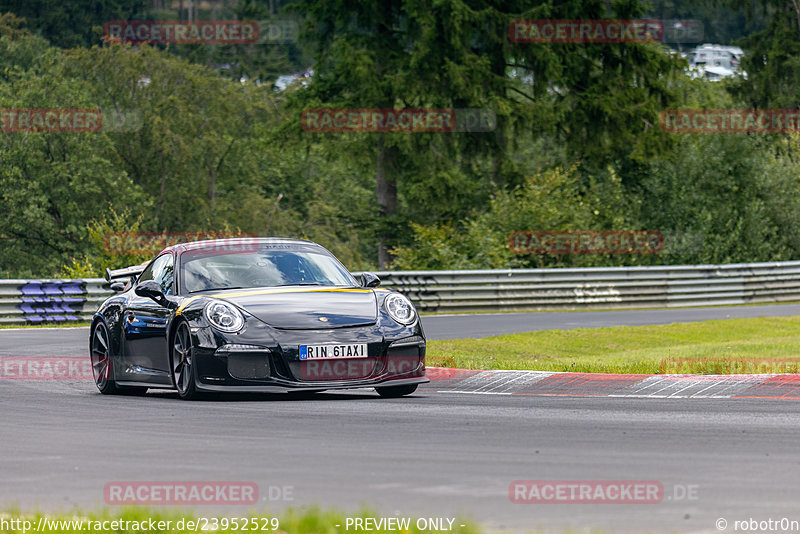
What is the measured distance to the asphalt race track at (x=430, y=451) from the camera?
5.78m

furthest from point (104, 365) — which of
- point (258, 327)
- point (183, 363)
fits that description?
point (258, 327)

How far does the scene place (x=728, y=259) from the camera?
36656mm

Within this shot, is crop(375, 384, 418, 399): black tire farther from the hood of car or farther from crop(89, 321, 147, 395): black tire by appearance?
crop(89, 321, 147, 395): black tire

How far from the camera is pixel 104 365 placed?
40.8 ft

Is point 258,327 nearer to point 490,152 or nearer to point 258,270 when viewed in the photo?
point 258,270

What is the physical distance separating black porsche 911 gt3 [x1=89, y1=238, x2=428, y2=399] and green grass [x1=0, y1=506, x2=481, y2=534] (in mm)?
4624

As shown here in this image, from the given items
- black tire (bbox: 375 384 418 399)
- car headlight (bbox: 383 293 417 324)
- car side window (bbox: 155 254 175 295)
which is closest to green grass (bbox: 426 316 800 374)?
black tire (bbox: 375 384 418 399)

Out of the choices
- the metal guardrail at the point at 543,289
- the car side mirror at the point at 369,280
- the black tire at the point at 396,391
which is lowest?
the metal guardrail at the point at 543,289

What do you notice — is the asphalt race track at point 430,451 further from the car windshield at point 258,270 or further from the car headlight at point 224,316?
the car windshield at point 258,270

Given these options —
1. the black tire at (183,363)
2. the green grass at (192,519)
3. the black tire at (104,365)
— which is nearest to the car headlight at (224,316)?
the black tire at (183,363)

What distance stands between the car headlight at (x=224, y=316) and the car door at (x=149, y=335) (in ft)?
2.52

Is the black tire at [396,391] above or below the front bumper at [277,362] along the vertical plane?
below

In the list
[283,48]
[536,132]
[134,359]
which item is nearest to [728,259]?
[536,132]

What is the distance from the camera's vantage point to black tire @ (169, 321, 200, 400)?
34.7 feet
